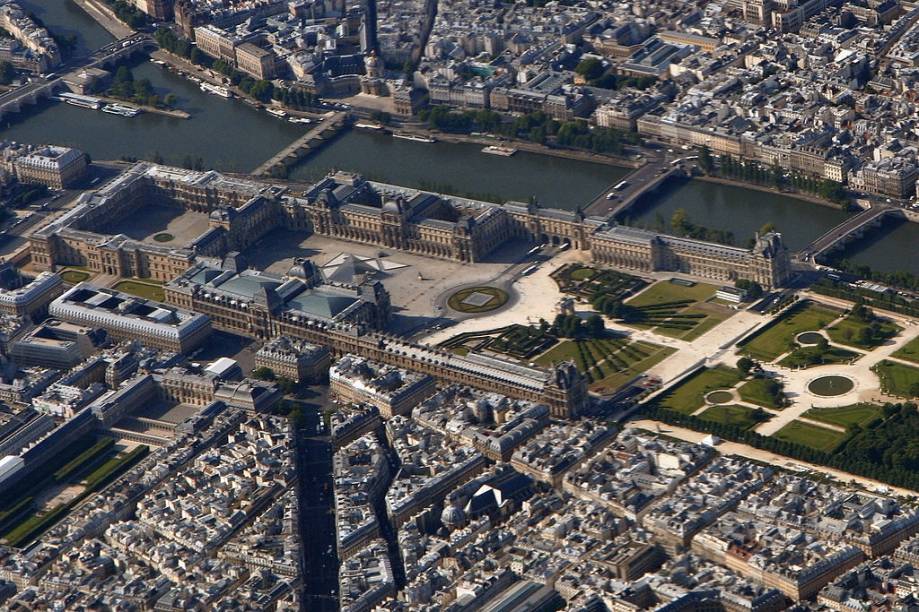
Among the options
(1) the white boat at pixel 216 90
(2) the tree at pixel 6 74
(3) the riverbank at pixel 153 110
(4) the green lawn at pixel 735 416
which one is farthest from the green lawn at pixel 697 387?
(2) the tree at pixel 6 74

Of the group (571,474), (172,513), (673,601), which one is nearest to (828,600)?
(673,601)

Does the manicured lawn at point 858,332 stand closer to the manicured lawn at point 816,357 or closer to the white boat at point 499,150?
the manicured lawn at point 816,357

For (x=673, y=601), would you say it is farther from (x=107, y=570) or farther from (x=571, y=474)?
(x=107, y=570)

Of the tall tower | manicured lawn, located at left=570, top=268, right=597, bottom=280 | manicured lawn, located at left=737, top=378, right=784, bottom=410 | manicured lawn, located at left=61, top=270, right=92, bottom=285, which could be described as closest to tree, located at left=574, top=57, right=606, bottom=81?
the tall tower

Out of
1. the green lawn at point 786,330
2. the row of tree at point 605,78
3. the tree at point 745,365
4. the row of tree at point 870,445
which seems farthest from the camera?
the row of tree at point 605,78

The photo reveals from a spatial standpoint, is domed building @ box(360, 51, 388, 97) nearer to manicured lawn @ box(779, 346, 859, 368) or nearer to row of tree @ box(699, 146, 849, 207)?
row of tree @ box(699, 146, 849, 207)

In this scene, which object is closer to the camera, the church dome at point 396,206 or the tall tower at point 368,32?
the church dome at point 396,206

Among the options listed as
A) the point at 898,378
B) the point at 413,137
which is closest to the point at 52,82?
the point at 413,137
